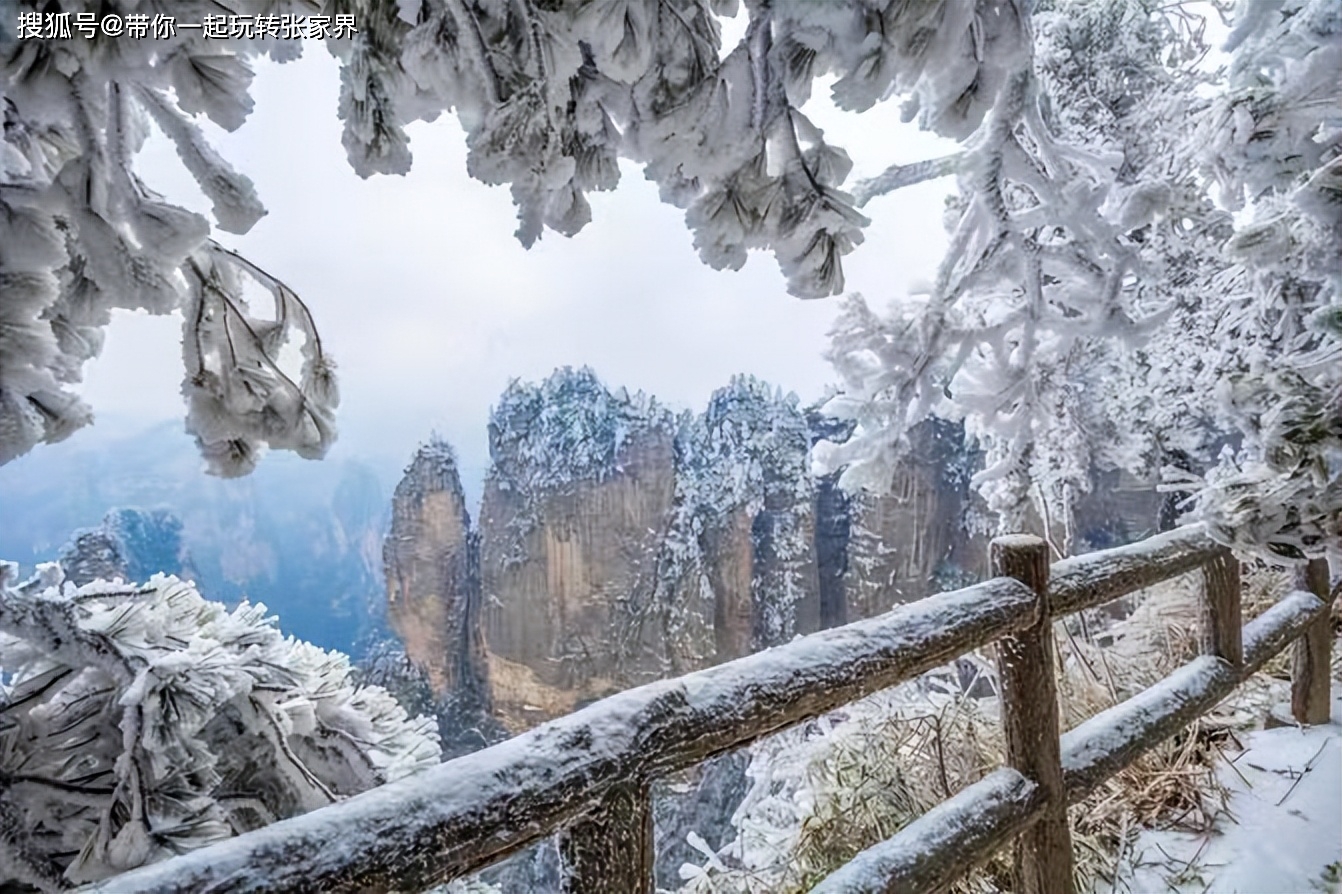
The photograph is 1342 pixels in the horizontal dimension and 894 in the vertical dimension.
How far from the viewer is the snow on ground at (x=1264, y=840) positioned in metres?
1.64

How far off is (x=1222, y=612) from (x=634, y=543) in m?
7.28

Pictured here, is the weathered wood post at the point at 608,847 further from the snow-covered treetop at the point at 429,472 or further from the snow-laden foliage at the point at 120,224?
the snow-covered treetop at the point at 429,472

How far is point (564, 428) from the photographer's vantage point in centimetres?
873

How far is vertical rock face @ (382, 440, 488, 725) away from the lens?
872 cm

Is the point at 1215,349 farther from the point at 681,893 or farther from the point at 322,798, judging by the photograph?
the point at 322,798

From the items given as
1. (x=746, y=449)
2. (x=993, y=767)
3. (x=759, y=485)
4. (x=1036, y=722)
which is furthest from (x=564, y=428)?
(x=1036, y=722)

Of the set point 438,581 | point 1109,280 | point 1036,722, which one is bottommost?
point 438,581

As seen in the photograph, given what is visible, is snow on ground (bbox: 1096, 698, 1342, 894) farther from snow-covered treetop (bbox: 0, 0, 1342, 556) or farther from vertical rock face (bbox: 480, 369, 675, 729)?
vertical rock face (bbox: 480, 369, 675, 729)

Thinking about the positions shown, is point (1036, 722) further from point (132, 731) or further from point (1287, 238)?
point (132, 731)

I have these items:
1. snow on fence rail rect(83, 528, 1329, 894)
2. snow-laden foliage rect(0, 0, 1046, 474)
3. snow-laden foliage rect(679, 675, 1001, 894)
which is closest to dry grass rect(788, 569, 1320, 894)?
snow-laden foliage rect(679, 675, 1001, 894)

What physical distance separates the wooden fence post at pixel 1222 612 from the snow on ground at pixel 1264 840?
14.1 inches

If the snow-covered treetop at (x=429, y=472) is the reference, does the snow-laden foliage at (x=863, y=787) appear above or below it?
below

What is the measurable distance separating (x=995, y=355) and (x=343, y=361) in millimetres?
1377

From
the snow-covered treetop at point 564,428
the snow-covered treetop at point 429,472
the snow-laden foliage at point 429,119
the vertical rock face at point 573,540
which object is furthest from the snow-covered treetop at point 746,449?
the snow-laden foliage at point 429,119
